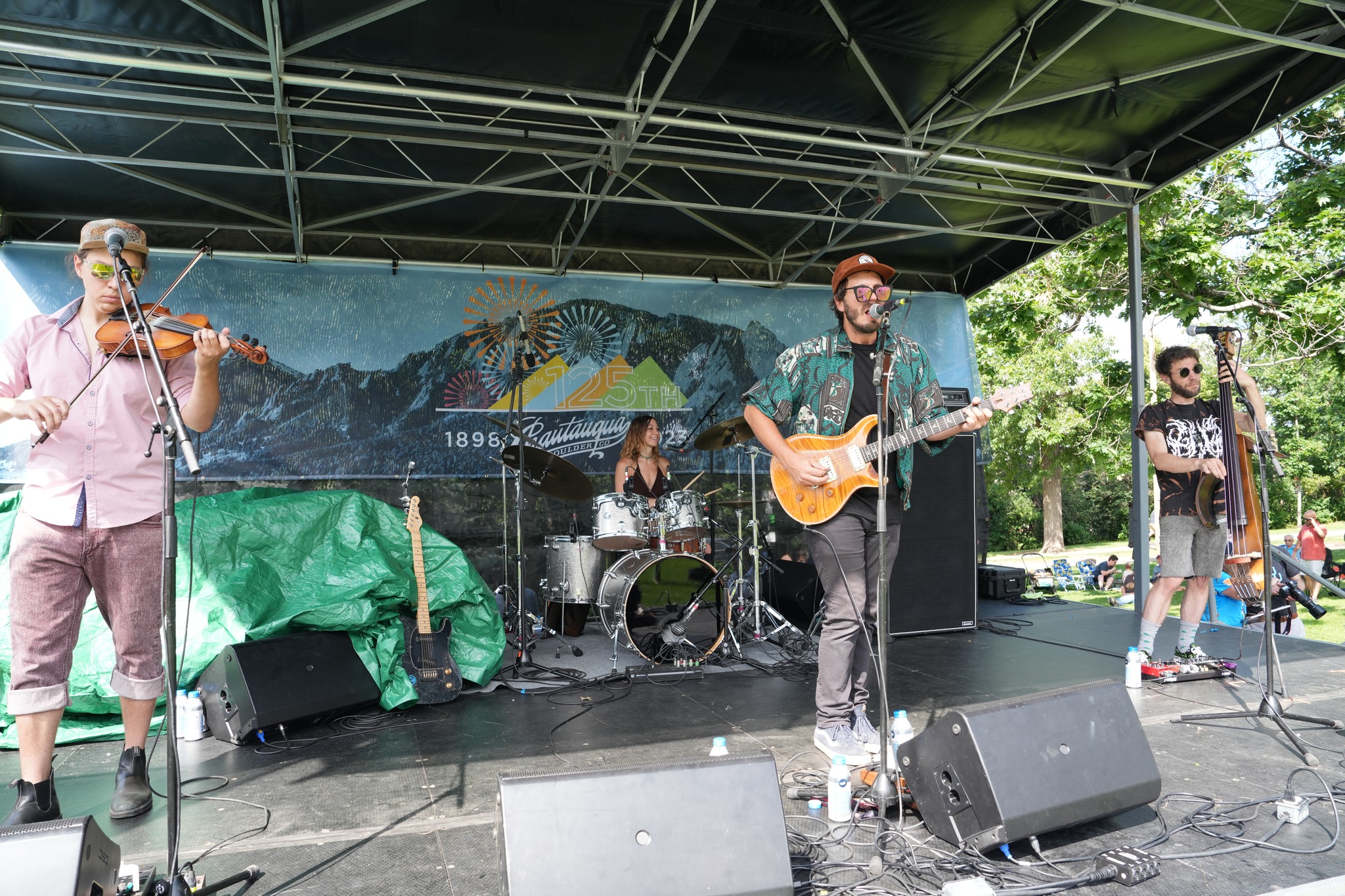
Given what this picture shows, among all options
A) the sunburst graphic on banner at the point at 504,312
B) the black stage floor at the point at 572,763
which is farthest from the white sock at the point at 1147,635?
the sunburst graphic on banner at the point at 504,312

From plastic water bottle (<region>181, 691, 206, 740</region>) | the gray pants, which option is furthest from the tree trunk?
plastic water bottle (<region>181, 691, 206, 740</region>)

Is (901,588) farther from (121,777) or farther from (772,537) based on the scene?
(121,777)

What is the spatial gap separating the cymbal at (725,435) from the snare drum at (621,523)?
0.77 m

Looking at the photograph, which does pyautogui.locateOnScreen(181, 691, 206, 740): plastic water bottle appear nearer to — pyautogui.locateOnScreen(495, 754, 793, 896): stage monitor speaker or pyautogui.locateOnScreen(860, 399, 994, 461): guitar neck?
pyautogui.locateOnScreen(495, 754, 793, 896): stage monitor speaker

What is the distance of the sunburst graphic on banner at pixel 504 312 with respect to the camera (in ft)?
25.5

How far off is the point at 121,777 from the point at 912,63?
5.83 meters

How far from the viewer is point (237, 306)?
719cm

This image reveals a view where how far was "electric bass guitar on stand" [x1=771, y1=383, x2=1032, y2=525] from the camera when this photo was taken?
3.18 meters

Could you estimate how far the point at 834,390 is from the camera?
349cm

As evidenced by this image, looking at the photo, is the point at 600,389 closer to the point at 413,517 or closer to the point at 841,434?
the point at 413,517

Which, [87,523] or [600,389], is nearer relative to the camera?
[87,523]

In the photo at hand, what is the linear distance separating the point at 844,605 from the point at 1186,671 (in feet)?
8.66

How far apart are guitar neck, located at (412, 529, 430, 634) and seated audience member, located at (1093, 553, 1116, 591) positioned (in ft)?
37.2

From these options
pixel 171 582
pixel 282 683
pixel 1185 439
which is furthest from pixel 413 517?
pixel 1185 439
